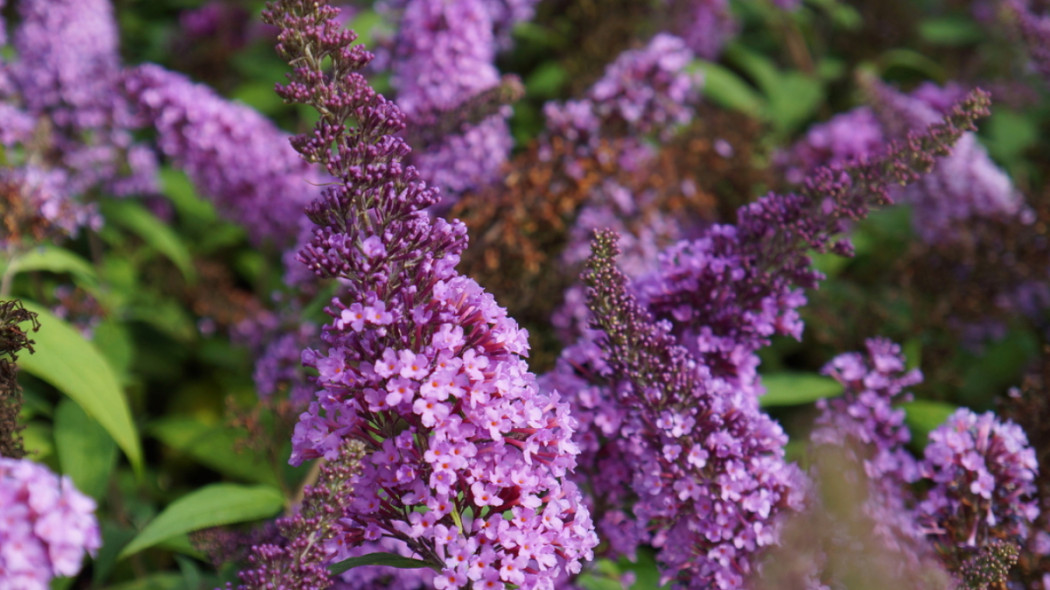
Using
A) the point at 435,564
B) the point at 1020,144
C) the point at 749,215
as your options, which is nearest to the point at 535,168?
the point at 749,215

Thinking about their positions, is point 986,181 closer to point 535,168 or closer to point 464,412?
point 535,168

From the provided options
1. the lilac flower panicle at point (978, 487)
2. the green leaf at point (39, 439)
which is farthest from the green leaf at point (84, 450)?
the lilac flower panicle at point (978, 487)

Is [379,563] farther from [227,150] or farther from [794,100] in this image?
[794,100]

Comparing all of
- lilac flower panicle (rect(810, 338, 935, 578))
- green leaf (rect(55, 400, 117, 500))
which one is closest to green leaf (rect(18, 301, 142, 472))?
green leaf (rect(55, 400, 117, 500))

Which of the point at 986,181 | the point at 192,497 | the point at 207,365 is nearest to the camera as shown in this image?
the point at 192,497

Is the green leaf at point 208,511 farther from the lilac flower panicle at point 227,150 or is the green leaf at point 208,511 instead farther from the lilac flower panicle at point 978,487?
the lilac flower panicle at point 978,487

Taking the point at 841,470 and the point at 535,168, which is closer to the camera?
the point at 841,470
